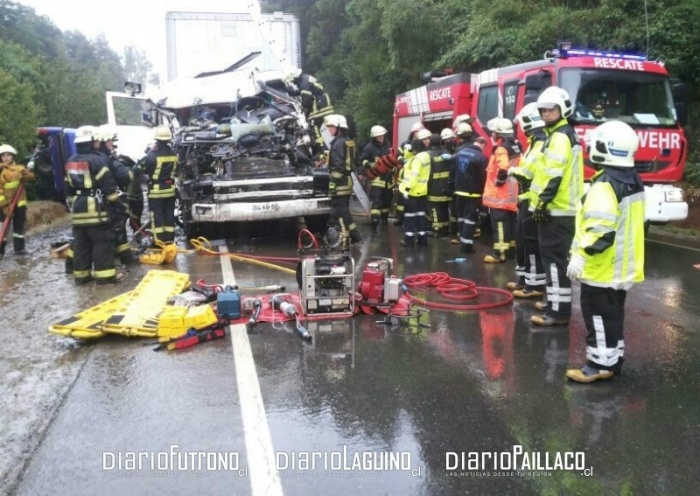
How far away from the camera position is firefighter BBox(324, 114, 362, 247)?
924cm

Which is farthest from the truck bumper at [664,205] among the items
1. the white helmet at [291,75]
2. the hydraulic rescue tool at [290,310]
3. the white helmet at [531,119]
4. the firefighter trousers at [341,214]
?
the white helmet at [291,75]

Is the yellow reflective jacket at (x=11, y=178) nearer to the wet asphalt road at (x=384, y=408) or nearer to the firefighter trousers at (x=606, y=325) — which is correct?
the wet asphalt road at (x=384, y=408)

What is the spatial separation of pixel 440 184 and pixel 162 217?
4.24 metres

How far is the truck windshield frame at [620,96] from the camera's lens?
8.96 metres

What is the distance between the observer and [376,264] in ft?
19.8

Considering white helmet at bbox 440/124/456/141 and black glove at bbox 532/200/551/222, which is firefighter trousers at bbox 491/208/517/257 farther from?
black glove at bbox 532/200/551/222

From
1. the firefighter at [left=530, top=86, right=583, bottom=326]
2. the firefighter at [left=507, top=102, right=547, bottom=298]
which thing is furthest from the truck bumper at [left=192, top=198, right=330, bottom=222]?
the firefighter at [left=530, top=86, right=583, bottom=326]

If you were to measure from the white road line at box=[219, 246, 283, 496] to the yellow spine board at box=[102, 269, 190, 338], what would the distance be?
734 mm

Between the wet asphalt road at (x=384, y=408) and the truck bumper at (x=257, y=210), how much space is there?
321cm

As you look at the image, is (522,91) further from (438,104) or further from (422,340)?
(422,340)

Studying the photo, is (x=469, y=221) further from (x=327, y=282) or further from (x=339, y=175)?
(x=327, y=282)

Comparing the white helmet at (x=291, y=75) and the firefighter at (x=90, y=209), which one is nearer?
the firefighter at (x=90, y=209)

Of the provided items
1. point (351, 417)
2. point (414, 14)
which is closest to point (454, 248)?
point (351, 417)

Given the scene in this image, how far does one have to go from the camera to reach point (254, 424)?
3.77 metres
